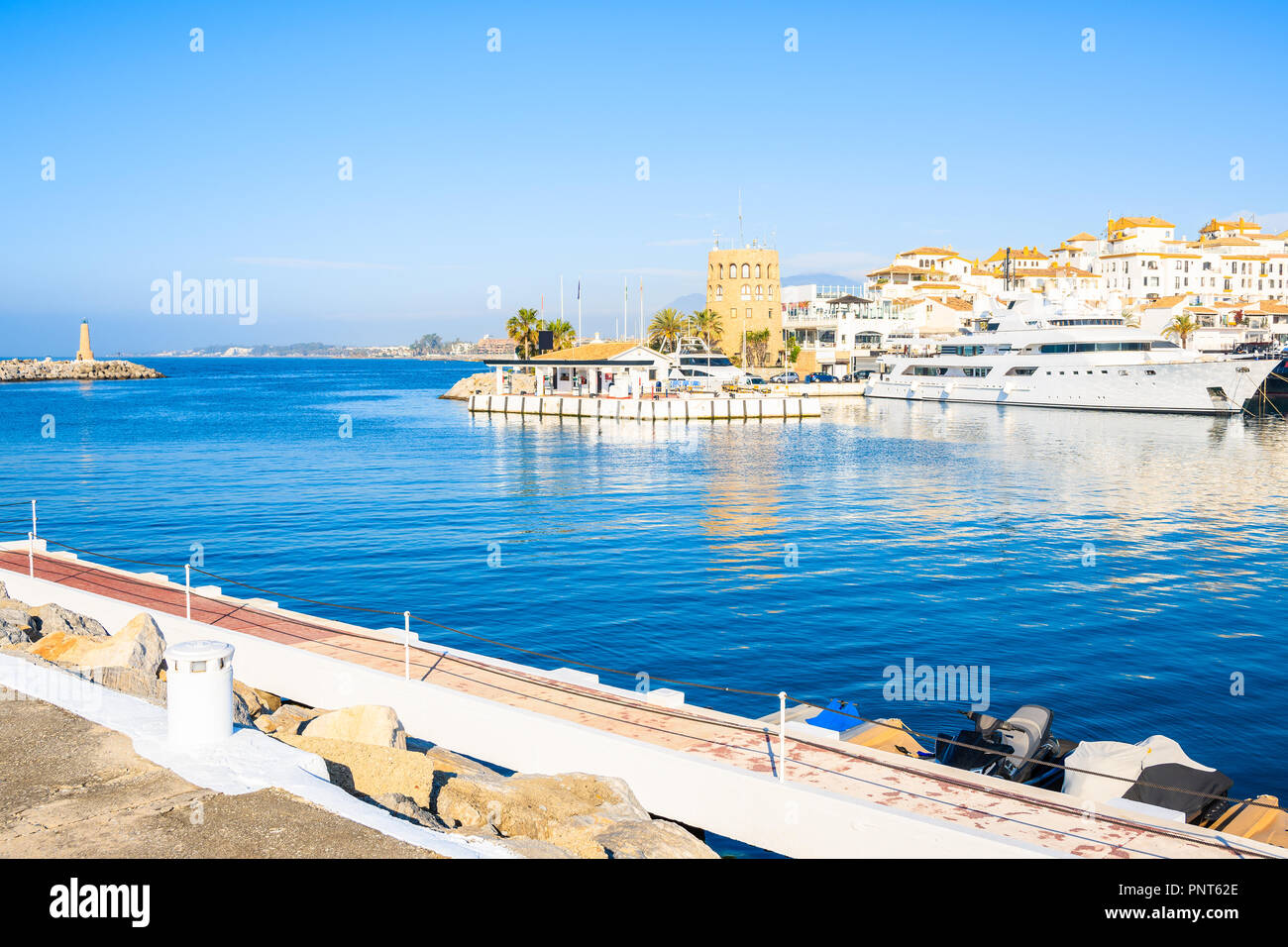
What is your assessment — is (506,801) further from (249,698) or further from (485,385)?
(485,385)

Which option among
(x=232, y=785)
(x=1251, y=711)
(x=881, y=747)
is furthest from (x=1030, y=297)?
(x=232, y=785)

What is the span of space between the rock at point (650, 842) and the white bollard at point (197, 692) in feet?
10.4

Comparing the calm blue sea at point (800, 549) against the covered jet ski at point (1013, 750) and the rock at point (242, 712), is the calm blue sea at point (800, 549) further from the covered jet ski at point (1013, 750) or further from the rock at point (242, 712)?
the rock at point (242, 712)

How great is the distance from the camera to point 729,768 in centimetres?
866

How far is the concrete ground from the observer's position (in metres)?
5.94

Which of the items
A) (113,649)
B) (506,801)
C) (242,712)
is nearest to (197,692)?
(242,712)

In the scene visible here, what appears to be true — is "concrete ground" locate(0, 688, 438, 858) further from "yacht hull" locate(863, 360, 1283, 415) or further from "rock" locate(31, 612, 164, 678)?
"yacht hull" locate(863, 360, 1283, 415)

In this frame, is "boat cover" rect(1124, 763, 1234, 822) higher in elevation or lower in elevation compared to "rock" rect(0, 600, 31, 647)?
lower

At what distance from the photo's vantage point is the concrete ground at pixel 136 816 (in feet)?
19.5

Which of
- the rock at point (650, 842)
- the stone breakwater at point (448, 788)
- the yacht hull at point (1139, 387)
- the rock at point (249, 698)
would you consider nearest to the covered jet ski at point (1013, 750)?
the rock at point (650, 842)

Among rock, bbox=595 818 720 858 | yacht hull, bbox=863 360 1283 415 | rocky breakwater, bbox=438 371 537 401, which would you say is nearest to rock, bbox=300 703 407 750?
rock, bbox=595 818 720 858

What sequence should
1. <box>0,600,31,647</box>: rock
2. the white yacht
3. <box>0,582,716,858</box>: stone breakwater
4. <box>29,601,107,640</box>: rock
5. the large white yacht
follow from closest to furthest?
<box>0,582,716,858</box>: stone breakwater, <box>0,600,31,647</box>: rock, <box>29,601,107,640</box>: rock, the large white yacht, the white yacht

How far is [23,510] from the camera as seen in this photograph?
A: 3150cm

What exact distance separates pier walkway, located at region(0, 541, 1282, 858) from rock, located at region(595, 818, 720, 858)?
2.52ft
